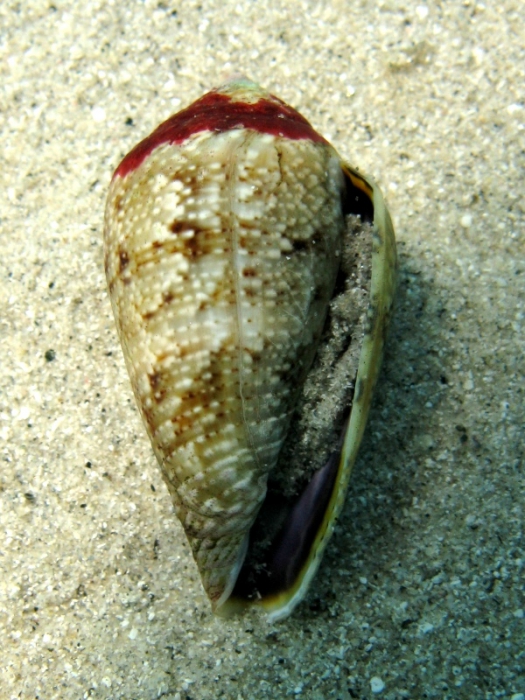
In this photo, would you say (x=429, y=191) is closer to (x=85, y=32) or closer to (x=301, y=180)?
(x=301, y=180)

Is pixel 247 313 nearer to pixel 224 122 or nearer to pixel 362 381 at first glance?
pixel 362 381

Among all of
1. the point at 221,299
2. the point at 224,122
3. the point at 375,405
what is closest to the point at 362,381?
the point at 375,405

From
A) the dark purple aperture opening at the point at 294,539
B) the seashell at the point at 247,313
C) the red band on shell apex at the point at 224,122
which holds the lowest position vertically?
the dark purple aperture opening at the point at 294,539

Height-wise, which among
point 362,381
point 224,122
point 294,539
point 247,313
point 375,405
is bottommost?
point 294,539

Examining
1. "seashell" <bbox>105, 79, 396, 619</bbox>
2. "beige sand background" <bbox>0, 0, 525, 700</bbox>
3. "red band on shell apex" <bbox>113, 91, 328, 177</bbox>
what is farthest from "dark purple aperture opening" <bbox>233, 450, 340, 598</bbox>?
"red band on shell apex" <bbox>113, 91, 328, 177</bbox>

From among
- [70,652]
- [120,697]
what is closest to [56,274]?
[70,652]

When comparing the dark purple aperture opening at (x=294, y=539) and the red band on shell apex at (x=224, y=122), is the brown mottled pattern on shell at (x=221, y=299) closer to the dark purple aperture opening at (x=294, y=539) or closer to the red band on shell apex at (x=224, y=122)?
the red band on shell apex at (x=224, y=122)

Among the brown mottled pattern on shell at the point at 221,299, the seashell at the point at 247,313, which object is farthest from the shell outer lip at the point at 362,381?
the brown mottled pattern on shell at the point at 221,299
